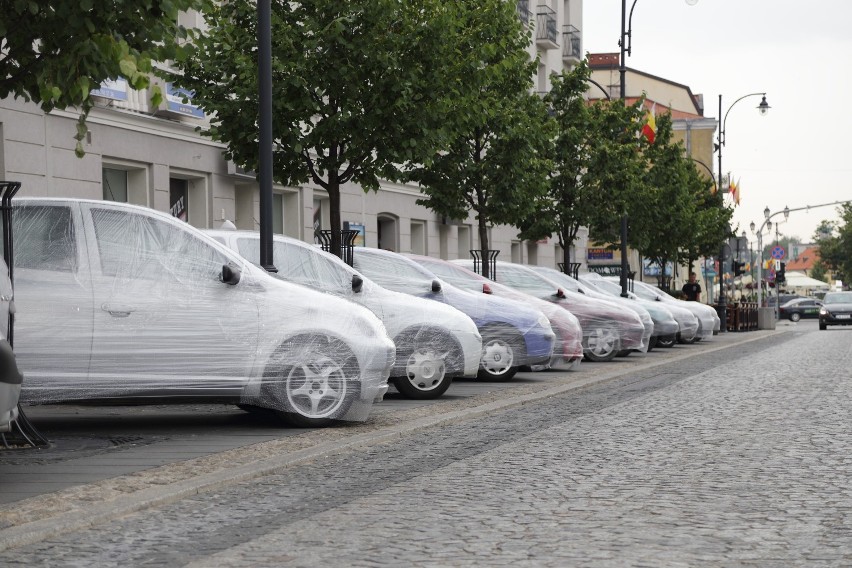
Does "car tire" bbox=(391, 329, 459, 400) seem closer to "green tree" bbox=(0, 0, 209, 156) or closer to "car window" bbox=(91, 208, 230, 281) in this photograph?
"car window" bbox=(91, 208, 230, 281)

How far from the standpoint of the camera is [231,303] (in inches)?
435

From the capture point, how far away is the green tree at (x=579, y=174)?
32.1 metres

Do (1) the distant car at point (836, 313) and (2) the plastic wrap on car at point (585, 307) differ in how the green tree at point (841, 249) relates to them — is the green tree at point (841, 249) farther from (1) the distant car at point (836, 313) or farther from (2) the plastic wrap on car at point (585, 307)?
(2) the plastic wrap on car at point (585, 307)

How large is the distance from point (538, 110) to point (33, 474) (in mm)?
19870

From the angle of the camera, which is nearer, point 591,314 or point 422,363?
point 422,363

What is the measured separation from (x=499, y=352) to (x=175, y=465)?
29.5 ft

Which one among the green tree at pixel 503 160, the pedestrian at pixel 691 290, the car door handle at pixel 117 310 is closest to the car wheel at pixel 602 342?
the green tree at pixel 503 160

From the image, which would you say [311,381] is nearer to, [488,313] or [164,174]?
[488,313]

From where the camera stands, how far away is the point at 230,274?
10.9 meters

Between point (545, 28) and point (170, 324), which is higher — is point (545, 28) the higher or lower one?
the higher one

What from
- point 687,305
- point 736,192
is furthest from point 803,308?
point 687,305

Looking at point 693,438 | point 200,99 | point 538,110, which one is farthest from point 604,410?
point 538,110

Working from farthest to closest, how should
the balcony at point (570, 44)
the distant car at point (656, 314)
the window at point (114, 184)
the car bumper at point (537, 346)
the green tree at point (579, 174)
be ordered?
the balcony at point (570, 44) → the green tree at point (579, 174) → the distant car at point (656, 314) → the window at point (114, 184) → the car bumper at point (537, 346)

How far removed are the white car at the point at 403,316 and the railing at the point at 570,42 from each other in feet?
124
